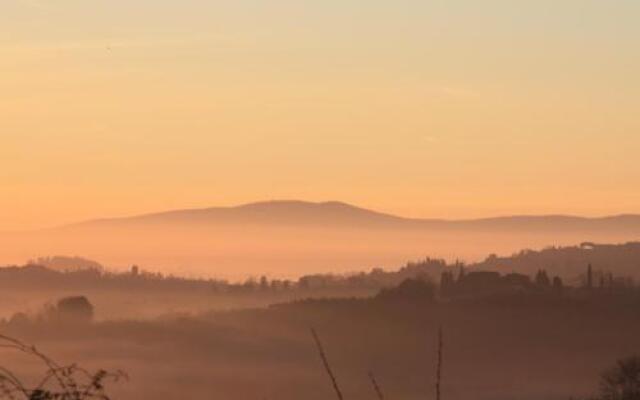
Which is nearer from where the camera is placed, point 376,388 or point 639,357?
point 376,388

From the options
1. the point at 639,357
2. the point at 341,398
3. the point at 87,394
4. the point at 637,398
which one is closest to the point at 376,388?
the point at 341,398

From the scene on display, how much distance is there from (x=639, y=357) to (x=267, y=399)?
283ft

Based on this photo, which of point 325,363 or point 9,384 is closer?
point 9,384

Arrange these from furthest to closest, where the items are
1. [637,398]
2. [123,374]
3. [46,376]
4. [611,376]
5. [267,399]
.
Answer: [611,376]
[637,398]
[267,399]
[123,374]
[46,376]

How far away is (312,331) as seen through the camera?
920 cm

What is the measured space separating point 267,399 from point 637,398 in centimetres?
572

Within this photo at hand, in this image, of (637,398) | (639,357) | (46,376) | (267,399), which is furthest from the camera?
(639,357)

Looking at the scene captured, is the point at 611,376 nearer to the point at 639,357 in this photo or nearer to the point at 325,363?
the point at 639,357

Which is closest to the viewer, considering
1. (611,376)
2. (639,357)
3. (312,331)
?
(312,331)

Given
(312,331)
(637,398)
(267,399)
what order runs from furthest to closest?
(637,398) < (267,399) < (312,331)

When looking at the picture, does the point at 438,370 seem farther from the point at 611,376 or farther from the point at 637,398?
the point at 611,376

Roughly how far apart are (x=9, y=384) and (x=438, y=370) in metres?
2.12

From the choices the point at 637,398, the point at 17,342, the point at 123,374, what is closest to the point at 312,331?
the point at 123,374

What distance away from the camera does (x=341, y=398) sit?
7.84m
